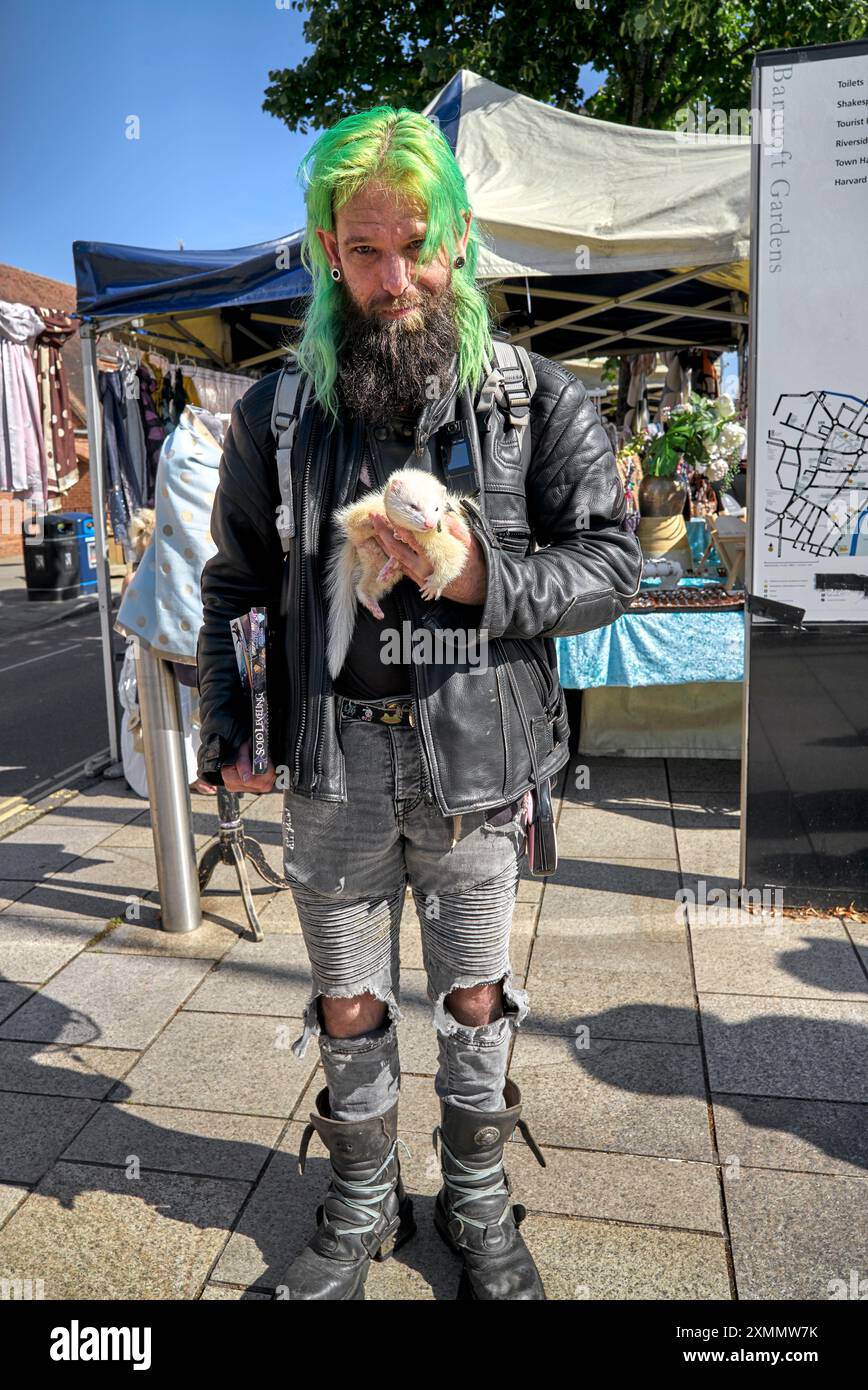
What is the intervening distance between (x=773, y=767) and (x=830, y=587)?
0.67m

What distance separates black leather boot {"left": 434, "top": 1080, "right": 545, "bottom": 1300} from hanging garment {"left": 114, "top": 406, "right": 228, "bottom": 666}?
6.83 feet

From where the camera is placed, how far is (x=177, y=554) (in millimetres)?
3785

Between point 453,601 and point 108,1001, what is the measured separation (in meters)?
2.23

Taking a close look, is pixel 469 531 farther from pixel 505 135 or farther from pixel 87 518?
pixel 87 518

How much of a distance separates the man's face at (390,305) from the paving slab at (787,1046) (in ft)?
6.68

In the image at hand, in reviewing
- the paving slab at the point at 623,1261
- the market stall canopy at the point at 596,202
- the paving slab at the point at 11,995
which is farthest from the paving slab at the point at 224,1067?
the market stall canopy at the point at 596,202

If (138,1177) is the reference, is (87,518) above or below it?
above

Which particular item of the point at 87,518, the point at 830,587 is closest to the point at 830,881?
the point at 830,587

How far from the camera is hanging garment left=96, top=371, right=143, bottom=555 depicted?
6.09 metres

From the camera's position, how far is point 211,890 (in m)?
4.20

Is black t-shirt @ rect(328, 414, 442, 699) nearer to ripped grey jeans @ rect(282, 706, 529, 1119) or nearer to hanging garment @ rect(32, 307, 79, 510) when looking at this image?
ripped grey jeans @ rect(282, 706, 529, 1119)

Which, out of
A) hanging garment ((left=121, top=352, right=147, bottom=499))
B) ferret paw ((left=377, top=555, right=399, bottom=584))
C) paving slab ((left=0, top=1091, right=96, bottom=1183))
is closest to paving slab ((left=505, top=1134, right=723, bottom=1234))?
paving slab ((left=0, top=1091, right=96, bottom=1183))

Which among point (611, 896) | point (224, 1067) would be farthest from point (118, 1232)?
point (611, 896)

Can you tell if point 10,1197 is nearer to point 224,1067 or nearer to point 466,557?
point 224,1067
